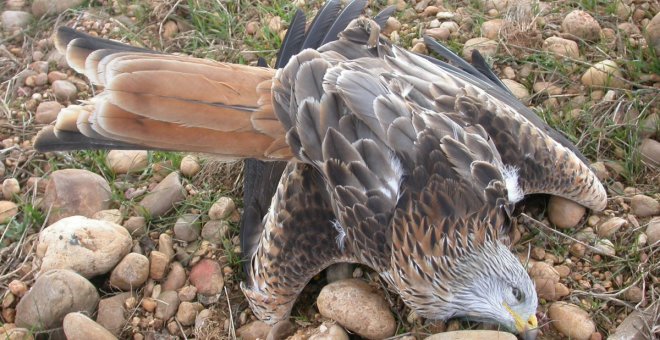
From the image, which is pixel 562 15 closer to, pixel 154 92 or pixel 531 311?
pixel 531 311

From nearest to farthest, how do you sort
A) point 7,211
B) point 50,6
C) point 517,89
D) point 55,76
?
point 7,211 < point 517,89 < point 55,76 < point 50,6

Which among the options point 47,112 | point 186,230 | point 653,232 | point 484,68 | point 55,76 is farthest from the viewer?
point 55,76

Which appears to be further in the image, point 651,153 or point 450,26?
point 450,26

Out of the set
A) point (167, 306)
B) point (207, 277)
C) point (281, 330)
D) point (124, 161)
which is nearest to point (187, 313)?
point (167, 306)

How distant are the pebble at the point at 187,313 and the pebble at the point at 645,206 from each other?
Result: 2424mm

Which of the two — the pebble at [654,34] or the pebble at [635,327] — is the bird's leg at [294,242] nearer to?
the pebble at [635,327]

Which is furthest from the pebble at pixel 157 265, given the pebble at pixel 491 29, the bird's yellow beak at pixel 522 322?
the pebble at pixel 491 29

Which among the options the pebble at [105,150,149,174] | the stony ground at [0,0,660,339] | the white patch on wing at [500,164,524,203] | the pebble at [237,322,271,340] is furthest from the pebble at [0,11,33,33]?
the white patch on wing at [500,164,524,203]

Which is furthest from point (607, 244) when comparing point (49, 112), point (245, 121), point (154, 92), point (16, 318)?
point (49, 112)

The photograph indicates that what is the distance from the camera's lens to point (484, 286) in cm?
340

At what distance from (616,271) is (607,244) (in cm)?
16

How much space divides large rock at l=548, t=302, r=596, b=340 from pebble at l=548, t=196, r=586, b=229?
21.9 inches

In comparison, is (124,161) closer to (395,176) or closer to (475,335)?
(395,176)

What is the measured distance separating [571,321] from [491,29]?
2200mm
